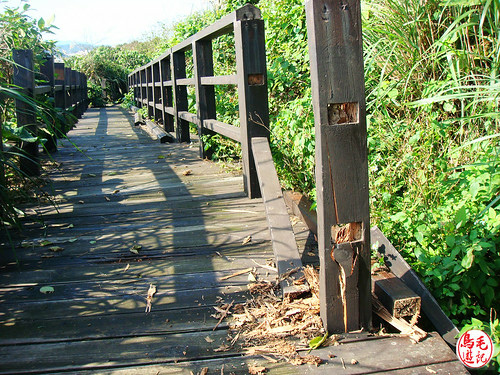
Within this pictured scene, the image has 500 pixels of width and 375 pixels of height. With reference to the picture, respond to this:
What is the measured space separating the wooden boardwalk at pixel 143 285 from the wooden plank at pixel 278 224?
183mm

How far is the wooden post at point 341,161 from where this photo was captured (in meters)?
1.72

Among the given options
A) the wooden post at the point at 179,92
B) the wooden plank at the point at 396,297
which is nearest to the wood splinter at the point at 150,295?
the wooden plank at the point at 396,297

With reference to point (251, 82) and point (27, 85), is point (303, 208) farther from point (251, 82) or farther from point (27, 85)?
point (27, 85)

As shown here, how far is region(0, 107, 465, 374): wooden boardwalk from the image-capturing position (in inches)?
69.5

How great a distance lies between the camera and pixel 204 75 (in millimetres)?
4969

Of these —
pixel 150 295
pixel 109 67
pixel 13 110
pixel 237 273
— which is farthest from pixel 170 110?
pixel 109 67

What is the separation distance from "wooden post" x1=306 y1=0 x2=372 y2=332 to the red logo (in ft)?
1.14

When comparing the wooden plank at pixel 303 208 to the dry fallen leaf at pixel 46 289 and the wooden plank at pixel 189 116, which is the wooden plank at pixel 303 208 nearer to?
the dry fallen leaf at pixel 46 289

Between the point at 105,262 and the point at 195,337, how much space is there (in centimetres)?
96

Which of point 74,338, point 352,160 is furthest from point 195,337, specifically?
point 352,160

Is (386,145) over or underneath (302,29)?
underneath

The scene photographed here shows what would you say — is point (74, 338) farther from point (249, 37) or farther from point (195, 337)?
point (249, 37)

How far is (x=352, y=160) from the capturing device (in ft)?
5.98

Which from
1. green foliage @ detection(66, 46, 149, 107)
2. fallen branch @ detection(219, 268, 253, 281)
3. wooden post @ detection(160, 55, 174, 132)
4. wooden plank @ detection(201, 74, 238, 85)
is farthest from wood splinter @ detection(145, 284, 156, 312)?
green foliage @ detection(66, 46, 149, 107)
